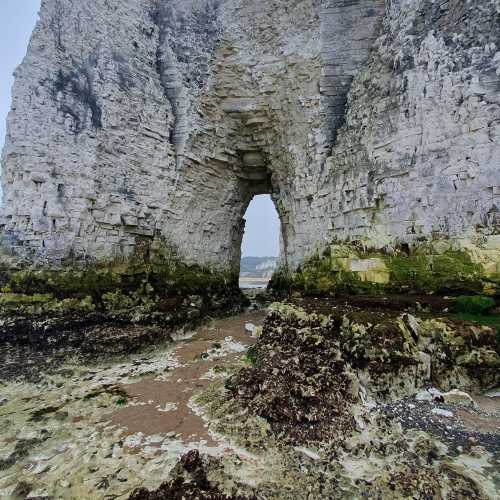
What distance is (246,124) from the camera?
13.1m

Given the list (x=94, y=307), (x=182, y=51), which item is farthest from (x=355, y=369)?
(x=182, y=51)

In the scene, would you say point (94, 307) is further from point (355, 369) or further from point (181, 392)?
point (355, 369)

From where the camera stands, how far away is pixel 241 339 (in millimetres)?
9688

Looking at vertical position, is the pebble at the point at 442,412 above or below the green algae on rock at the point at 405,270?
below

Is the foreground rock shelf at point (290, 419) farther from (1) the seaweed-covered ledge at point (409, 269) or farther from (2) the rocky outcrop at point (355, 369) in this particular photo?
(1) the seaweed-covered ledge at point (409, 269)

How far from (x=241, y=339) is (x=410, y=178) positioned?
695cm

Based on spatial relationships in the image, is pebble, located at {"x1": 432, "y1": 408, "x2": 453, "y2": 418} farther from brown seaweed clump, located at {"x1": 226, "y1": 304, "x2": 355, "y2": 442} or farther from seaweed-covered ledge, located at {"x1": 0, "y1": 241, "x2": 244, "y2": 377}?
seaweed-covered ledge, located at {"x1": 0, "y1": 241, "x2": 244, "y2": 377}

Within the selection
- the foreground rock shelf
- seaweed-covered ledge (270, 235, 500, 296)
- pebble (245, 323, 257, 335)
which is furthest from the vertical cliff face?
pebble (245, 323, 257, 335)

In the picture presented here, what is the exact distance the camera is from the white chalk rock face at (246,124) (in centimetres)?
752

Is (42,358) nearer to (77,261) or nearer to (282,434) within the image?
(77,261)

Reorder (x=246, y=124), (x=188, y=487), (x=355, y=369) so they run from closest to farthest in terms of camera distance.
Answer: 1. (x=188, y=487)
2. (x=355, y=369)
3. (x=246, y=124)

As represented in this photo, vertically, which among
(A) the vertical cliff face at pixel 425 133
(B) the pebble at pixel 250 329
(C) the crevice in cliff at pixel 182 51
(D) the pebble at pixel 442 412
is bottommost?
(B) the pebble at pixel 250 329

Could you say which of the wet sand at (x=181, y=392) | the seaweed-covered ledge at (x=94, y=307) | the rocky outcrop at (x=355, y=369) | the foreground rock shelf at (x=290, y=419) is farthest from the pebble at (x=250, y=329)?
the rocky outcrop at (x=355, y=369)

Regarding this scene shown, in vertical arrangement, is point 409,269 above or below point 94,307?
above
